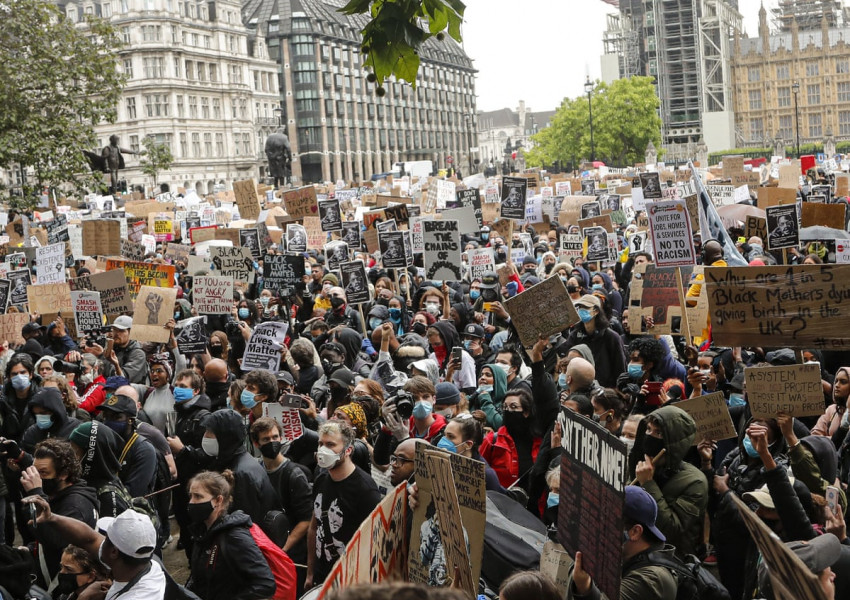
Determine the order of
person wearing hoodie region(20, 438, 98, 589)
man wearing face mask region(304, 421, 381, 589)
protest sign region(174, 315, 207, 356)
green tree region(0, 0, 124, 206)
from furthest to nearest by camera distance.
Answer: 1. green tree region(0, 0, 124, 206)
2. protest sign region(174, 315, 207, 356)
3. person wearing hoodie region(20, 438, 98, 589)
4. man wearing face mask region(304, 421, 381, 589)

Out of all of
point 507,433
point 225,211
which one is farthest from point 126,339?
point 225,211

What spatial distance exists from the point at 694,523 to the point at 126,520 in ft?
8.24

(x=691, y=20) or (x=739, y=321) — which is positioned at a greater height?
(x=691, y=20)

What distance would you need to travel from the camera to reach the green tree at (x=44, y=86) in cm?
2362

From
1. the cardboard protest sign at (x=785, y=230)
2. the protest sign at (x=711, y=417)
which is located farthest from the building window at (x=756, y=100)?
the protest sign at (x=711, y=417)

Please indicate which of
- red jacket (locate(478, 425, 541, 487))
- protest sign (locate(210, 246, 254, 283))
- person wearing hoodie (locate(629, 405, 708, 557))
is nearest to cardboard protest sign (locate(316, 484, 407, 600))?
person wearing hoodie (locate(629, 405, 708, 557))

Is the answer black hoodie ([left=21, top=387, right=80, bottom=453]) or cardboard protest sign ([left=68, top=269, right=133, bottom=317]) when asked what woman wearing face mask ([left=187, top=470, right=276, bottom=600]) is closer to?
black hoodie ([left=21, top=387, right=80, bottom=453])

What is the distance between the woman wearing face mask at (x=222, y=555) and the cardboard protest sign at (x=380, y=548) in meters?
0.67

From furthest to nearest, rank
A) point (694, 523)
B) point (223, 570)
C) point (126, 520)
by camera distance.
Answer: point (694, 523), point (223, 570), point (126, 520)

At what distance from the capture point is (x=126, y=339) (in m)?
9.92

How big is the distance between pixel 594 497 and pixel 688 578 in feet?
1.96

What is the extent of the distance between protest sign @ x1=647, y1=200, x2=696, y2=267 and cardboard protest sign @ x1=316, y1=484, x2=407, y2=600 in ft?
20.4

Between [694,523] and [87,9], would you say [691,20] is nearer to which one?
[87,9]

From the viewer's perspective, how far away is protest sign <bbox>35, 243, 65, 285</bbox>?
42.5 feet
